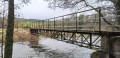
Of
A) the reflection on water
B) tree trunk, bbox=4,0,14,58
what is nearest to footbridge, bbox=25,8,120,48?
the reflection on water

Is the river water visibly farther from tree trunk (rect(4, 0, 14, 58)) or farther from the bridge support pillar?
tree trunk (rect(4, 0, 14, 58))

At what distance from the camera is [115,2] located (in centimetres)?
1187

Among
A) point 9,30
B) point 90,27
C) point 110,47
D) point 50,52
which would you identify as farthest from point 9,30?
point 50,52

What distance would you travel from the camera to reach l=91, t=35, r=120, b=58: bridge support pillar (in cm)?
679

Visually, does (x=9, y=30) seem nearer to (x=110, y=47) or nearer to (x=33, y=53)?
(x=110, y=47)

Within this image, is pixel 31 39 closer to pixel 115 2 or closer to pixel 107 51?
pixel 115 2

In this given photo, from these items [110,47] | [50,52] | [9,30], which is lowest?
[50,52]

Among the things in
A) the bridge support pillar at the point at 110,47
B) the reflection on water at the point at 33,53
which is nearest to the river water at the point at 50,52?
the reflection on water at the point at 33,53

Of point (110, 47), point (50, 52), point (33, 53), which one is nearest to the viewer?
point (110, 47)

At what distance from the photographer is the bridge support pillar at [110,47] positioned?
6.79m

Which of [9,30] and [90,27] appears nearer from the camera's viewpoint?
[9,30]

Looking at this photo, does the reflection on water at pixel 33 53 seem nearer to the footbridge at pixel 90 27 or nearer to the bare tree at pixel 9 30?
the footbridge at pixel 90 27

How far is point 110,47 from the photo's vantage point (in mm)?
7145

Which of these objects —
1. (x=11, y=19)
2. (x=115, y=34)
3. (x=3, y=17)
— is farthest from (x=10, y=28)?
(x=115, y=34)
